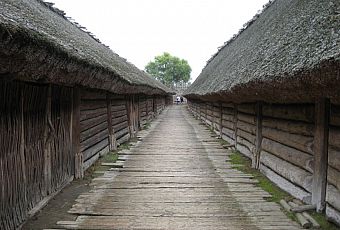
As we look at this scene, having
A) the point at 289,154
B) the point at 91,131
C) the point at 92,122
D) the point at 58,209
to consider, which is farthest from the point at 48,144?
the point at 289,154

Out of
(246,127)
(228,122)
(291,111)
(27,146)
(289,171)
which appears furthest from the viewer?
(228,122)

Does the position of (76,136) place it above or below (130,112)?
below

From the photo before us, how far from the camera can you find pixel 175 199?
525cm

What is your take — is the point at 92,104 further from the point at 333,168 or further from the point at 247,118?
the point at 333,168

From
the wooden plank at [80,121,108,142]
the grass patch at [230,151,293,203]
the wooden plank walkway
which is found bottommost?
the wooden plank walkway

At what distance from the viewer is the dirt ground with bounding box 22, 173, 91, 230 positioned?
416 centimetres

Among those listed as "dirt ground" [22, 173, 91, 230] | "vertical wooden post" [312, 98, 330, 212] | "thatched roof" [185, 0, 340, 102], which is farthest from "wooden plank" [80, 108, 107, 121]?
"vertical wooden post" [312, 98, 330, 212]

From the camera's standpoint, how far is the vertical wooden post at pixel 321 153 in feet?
14.4

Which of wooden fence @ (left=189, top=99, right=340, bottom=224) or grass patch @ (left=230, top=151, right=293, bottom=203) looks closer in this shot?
wooden fence @ (left=189, top=99, right=340, bottom=224)

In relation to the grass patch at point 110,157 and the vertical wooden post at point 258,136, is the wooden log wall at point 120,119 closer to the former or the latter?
the grass patch at point 110,157

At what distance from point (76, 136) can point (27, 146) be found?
1967 mm

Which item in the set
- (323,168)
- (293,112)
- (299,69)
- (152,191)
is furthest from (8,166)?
(293,112)

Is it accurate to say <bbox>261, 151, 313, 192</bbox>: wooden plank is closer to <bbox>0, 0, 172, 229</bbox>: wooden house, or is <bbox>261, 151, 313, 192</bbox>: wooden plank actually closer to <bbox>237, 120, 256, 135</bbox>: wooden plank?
<bbox>237, 120, 256, 135</bbox>: wooden plank

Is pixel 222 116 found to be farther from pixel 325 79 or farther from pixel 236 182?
pixel 325 79
